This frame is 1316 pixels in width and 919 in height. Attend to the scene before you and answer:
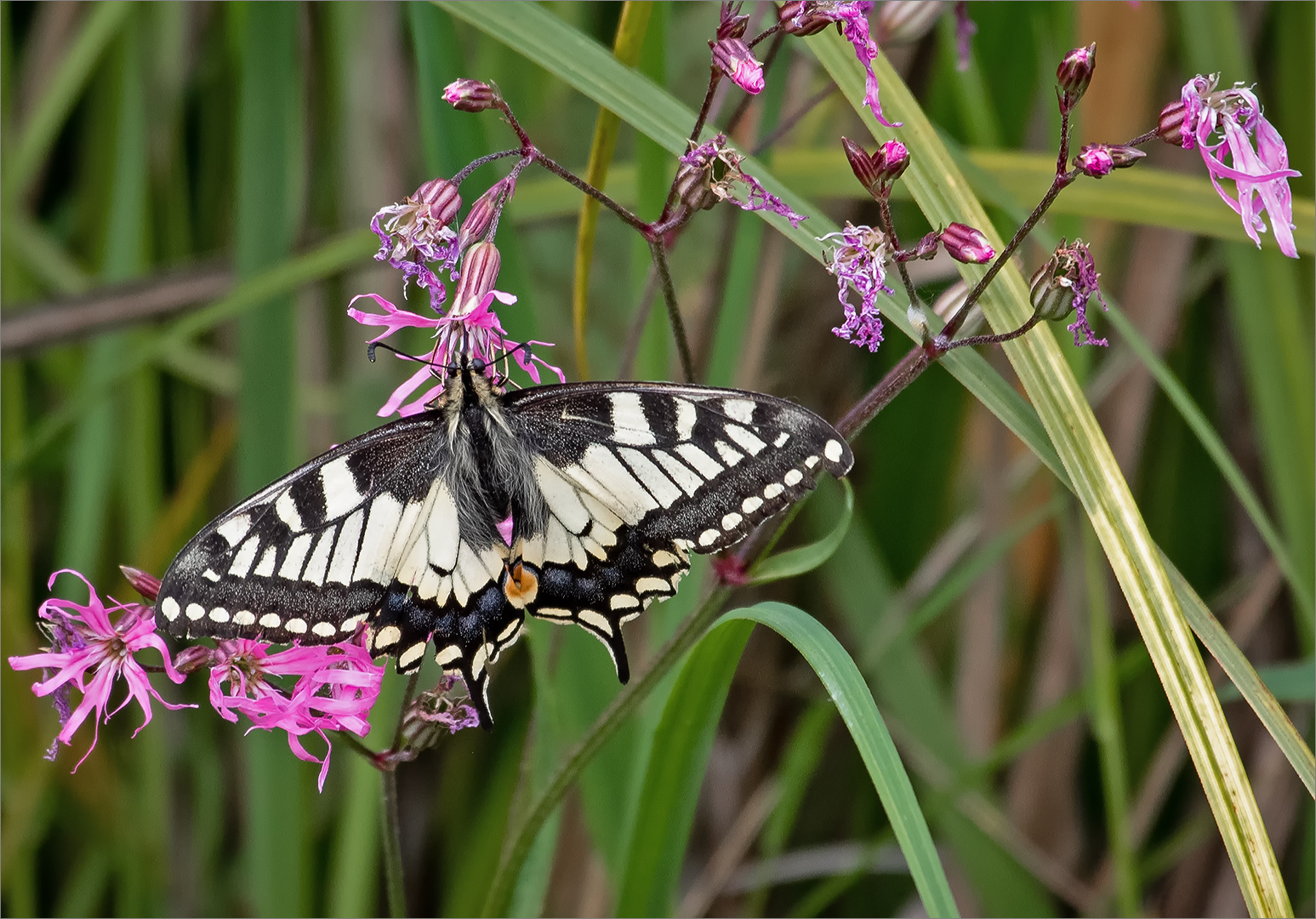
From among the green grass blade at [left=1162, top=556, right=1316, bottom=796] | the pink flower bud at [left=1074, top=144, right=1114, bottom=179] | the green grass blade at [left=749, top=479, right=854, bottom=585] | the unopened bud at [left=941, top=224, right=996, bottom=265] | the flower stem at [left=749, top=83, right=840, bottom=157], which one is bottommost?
the green grass blade at [left=1162, top=556, right=1316, bottom=796]

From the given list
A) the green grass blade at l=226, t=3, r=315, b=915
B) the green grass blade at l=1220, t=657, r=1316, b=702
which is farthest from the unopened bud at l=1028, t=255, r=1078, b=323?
the green grass blade at l=226, t=3, r=315, b=915

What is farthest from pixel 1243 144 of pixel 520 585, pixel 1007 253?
pixel 520 585

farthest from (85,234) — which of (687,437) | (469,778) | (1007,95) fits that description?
(1007,95)

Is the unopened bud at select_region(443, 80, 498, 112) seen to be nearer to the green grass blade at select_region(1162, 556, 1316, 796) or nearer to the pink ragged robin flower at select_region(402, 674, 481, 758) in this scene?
the pink ragged robin flower at select_region(402, 674, 481, 758)

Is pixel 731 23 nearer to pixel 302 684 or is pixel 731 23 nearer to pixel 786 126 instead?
pixel 786 126

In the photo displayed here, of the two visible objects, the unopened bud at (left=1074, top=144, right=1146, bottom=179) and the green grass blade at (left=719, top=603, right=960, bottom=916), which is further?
the unopened bud at (left=1074, top=144, right=1146, bottom=179)

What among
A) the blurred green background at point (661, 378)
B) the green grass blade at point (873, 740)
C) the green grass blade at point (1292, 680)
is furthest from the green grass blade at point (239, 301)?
the green grass blade at point (1292, 680)
